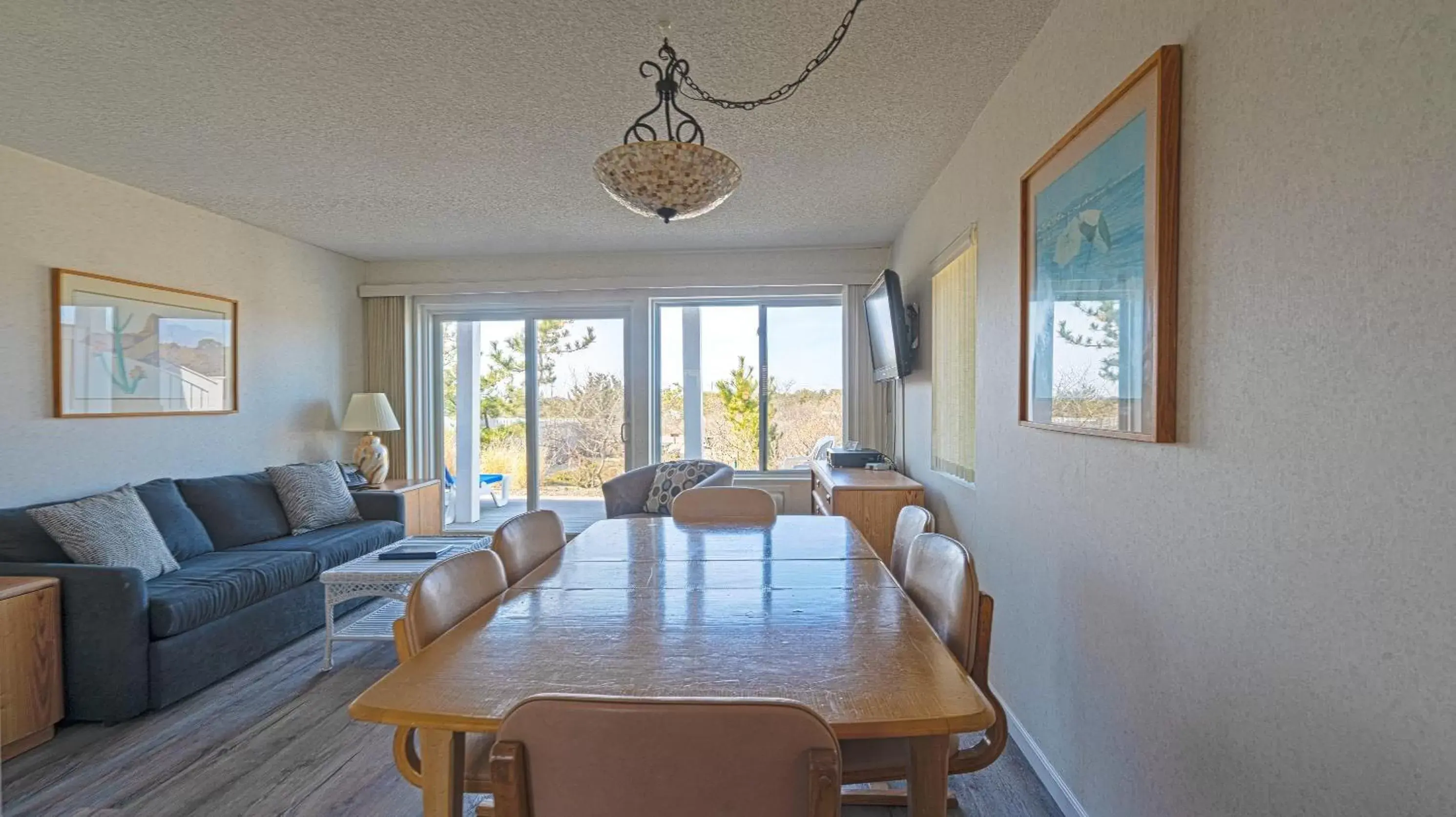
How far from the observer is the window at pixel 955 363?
2611 millimetres

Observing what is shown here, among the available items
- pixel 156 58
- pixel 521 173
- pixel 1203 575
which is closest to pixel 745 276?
pixel 521 173

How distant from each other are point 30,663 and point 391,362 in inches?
124

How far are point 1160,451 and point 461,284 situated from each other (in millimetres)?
4936

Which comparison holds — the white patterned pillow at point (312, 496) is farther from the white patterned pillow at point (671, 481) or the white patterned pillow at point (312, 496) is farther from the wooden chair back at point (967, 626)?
the wooden chair back at point (967, 626)

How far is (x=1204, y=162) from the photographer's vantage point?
1.16 meters

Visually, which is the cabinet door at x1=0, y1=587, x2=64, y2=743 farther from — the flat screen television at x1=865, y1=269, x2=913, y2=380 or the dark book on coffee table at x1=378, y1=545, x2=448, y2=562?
the flat screen television at x1=865, y1=269, x2=913, y2=380

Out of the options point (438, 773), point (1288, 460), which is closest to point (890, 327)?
point (1288, 460)

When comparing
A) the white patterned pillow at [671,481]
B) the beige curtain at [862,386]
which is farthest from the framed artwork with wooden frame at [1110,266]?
the beige curtain at [862,386]

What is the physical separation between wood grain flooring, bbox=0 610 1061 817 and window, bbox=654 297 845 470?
2979mm

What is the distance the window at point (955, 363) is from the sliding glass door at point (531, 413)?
2693 mm

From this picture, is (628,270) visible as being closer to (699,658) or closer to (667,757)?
(699,658)

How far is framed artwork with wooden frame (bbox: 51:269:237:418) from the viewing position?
9.52 feet

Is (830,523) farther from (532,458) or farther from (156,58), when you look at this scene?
(532,458)

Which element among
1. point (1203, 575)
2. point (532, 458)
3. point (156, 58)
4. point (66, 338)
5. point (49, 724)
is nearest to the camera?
point (1203, 575)
